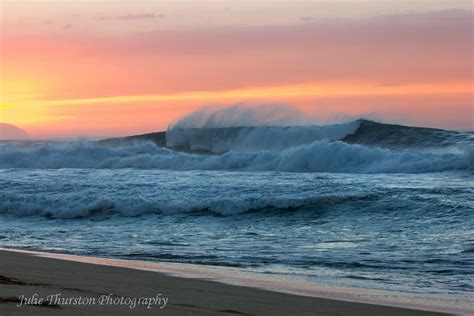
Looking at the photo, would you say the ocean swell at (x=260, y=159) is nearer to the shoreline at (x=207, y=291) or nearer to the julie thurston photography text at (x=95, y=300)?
the shoreline at (x=207, y=291)

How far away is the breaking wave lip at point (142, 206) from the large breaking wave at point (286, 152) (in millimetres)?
8080

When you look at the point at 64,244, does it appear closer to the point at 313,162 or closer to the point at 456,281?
the point at 456,281

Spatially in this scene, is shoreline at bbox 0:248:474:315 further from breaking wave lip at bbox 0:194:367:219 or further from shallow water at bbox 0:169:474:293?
breaking wave lip at bbox 0:194:367:219

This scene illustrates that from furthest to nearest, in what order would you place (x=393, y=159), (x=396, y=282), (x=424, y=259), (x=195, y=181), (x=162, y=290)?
(x=393, y=159) < (x=195, y=181) < (x=424, y=259) < (x=396, y=282) < (x=162, y=290)

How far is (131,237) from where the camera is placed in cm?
1148

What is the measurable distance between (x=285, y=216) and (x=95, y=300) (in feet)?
28.5

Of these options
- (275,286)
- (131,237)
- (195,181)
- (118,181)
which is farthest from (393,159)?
(275,286)

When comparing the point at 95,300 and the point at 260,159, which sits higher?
the point at 260,159

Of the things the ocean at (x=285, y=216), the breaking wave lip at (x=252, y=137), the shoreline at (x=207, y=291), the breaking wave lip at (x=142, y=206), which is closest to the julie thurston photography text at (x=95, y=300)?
the shoreline at (x=207, y=291)

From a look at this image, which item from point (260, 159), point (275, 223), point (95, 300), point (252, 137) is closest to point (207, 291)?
point (95, 300)

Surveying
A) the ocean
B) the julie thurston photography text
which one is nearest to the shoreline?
the julie thurston photography text

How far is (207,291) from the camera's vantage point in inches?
245

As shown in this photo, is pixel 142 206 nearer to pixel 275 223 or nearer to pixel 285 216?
pixel 285 216

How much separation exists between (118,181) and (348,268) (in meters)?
12.7
